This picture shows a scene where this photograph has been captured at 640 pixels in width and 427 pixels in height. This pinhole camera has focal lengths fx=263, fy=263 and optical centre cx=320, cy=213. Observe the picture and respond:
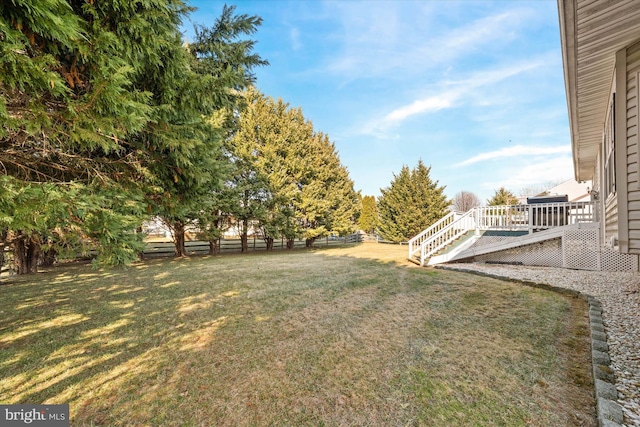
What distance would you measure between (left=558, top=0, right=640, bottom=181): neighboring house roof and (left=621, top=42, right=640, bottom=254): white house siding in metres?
0.29

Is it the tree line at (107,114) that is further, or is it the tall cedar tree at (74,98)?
the tree line at (107,114)

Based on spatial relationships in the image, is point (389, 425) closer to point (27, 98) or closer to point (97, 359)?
point (97, 359)

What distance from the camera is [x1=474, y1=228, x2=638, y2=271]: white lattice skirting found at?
7.53m

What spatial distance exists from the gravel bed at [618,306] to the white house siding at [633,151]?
46.7 inches

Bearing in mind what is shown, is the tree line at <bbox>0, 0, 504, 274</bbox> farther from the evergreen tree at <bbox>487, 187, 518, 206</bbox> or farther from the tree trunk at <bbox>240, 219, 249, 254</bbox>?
the evergreen tree at <bbox>487, 187, 518, 206</bbox>

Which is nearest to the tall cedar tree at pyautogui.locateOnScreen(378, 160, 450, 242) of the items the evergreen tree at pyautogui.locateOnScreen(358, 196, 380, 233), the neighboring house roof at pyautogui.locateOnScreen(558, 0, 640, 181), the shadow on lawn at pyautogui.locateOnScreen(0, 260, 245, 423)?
the evergreen tree at pyautogui.locateOnScreen(358, 196, 380, 233)

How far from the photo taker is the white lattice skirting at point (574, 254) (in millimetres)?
7531

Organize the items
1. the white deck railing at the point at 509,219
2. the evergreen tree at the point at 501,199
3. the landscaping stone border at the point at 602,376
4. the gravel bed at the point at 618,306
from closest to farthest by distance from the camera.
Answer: the landscaping stone border at the point at 602,376 → the gravel bed at the point at 618,306 → the white deck railing at the point at 509,219 → the evergreen tree at the point at 501,199

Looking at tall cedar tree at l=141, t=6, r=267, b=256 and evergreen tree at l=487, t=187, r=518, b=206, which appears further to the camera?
evergreen tree at l=487, t=187, r=518, b=206

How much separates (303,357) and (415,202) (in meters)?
18.2

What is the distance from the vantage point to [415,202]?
64.4 ft

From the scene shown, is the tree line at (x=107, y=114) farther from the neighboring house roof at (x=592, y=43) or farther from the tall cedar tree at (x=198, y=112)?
the neighboring house roof at (x=592, y=43)

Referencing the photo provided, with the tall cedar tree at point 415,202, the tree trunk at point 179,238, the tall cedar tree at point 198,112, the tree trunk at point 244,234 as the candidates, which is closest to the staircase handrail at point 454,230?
the tall cedar tree at point 415,202

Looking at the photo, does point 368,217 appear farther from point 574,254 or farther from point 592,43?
point 592,43
